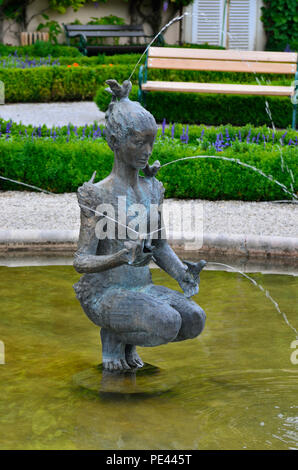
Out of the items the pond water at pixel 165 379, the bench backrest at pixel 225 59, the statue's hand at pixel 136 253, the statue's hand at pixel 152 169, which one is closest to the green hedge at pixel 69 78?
the bench backrest at pixel 225 59

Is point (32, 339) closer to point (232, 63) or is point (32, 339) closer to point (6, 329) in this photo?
point (6, 329)

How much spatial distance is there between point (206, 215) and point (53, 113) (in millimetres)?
6456

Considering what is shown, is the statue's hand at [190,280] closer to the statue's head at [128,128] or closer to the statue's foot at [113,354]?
the statue's foot at [113,354]

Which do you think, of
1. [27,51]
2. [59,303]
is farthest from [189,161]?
[27,51]

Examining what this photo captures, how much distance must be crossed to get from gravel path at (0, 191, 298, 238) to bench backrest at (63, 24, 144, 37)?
37.1 ft

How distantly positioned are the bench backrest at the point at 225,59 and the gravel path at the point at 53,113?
120 cm

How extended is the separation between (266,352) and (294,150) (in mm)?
3936

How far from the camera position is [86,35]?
1816 cm

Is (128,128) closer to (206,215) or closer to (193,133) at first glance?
(206,215)

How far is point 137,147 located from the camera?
347 centimetres

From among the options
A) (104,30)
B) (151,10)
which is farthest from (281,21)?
(104,30)

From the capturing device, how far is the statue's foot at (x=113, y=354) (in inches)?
144

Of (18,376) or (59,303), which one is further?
(59,303)

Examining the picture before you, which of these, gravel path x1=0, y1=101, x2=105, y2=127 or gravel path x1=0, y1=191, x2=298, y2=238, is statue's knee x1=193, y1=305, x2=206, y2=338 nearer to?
gravel path x1=0, y1=191, x2=298, y2=238
